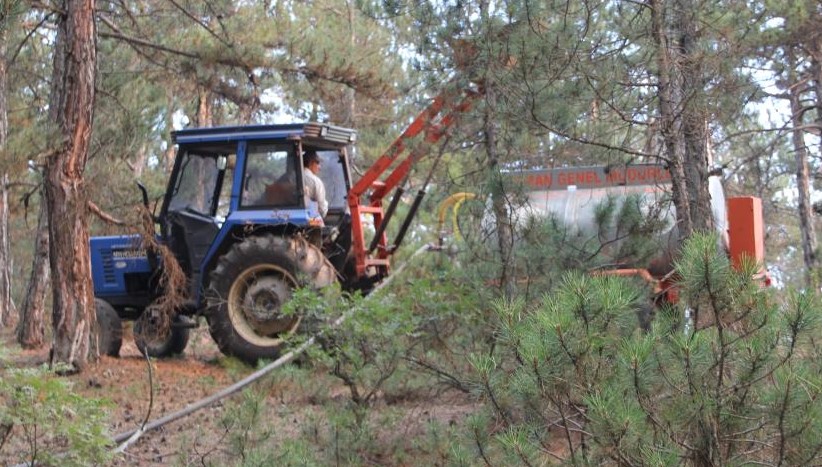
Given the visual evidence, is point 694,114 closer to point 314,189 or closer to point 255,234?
point 314,189

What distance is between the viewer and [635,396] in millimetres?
3918

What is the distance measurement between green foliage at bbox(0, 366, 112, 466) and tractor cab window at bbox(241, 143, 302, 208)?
5.69 metres

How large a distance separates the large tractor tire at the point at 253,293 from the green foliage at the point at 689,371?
6.94 meters

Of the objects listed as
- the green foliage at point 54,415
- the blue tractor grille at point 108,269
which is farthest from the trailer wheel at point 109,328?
the green foliage at point 54,415

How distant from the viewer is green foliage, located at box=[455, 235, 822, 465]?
3791mm

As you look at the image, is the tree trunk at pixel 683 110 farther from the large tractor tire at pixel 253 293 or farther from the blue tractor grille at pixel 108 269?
the blue tractor grille at pixel 108 269

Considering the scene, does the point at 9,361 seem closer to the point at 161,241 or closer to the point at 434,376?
the point at 434,376

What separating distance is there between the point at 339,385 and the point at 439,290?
114 centimetres

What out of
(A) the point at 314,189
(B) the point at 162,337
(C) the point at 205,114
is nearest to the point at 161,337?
(B) the point at 162,337

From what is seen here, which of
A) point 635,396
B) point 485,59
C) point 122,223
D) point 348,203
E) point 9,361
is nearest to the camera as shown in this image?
point 635,396

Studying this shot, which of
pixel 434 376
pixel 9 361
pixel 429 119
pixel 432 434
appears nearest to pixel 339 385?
pixel 434 376

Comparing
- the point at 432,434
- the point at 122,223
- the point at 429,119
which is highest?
the point at 429,119

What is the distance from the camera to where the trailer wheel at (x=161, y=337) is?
11.6 m

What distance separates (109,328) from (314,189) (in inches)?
106
